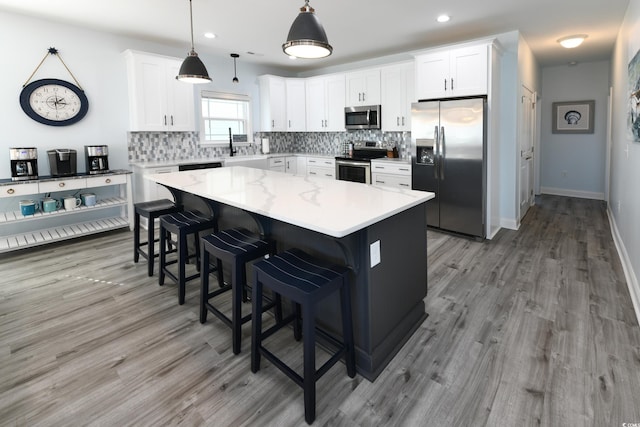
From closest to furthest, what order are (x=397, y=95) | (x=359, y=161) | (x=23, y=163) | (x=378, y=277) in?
1. (x=378, y=277)
2. (x=23, y=163)
3. (x=397, y=95)
4. (x=359, y=161)

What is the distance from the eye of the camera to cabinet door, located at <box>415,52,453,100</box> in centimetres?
443

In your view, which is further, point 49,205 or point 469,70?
point 469,70

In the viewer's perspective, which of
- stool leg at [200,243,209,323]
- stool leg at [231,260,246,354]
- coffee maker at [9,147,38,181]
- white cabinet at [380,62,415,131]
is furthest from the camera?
white cabinet at [380,62,415,131]

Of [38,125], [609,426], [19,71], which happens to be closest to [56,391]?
[609,426]

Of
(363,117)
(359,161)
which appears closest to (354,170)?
(359,161)

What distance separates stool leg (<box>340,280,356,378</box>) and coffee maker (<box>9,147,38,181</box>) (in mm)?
4004

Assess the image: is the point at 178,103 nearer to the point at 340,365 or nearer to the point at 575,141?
the point at 340,365

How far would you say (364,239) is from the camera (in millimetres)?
1878

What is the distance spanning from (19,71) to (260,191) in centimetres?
367

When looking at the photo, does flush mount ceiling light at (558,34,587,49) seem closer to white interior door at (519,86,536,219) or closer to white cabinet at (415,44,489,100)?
white interior door at (519,86,536,219)

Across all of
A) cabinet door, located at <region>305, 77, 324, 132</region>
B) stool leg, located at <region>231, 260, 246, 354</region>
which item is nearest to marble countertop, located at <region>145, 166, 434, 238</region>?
stool leg, located at <region>231, 260, 246, 354</region>

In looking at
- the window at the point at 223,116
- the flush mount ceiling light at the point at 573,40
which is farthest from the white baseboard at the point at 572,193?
the window at the point at 223,116

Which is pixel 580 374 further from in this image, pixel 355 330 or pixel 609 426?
pixel 355 330

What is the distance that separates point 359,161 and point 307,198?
3508mm
